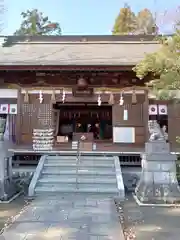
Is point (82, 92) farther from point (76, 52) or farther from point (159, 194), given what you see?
point (159, 194)

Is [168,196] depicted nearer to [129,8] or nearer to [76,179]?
[76,179]

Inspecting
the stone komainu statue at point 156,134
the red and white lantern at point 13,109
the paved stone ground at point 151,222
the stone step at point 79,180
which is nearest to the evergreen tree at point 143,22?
the red and white lantern at point 13,109

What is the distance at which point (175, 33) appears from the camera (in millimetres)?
5988

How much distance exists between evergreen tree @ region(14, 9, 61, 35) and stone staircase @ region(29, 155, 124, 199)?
24819mm

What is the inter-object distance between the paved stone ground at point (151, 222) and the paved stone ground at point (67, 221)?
9.5 inches

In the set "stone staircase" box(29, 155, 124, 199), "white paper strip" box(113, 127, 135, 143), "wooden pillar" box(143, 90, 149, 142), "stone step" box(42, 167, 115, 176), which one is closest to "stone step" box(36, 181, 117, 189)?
"stone staircase" box(29, 155, 124, 199)

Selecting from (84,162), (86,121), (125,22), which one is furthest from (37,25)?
(84,162)

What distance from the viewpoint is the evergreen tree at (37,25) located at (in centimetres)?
3131

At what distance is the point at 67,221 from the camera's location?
487cm

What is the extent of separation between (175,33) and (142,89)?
449 cm

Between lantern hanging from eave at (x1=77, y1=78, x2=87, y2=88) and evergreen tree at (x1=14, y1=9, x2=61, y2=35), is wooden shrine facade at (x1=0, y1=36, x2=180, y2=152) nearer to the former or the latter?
lantern hanging from eave at (x1=77, y1=78, x2=87, y2=88)

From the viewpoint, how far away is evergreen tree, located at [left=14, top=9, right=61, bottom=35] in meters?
31.3

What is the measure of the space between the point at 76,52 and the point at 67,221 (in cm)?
804

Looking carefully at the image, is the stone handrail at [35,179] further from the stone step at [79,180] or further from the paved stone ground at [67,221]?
the paved stone ground at [67,221]
